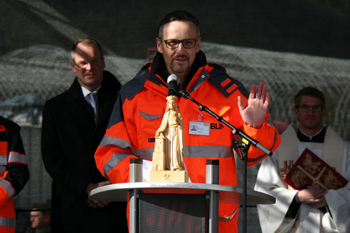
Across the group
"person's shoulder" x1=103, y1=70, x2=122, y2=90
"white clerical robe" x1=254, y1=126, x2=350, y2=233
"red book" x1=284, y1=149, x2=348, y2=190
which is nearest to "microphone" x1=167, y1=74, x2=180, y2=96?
"person's shoulder" x1=103, y1=70, x2=122, y2=90

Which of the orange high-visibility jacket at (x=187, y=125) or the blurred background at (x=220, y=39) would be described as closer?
the orange high-visibility jacket at (x=187, y=125)

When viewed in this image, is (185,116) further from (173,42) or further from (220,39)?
(220,39)

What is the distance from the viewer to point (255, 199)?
8.66 ft

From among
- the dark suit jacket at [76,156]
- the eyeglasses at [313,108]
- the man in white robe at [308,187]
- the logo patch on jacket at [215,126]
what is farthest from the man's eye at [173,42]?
the eyeglasses at [313,108]

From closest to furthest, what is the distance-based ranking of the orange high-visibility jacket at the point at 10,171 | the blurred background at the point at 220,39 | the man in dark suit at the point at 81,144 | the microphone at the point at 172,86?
the microphone at the point at 172,86, the man in dark suit at the point at 81,144, the orange high-visibility jacket at the point at 10,171, the blurred background at the point at 220,39

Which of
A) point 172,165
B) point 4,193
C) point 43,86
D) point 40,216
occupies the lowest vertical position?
point 40,216

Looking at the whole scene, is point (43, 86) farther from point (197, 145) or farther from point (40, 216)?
point (197, 145)

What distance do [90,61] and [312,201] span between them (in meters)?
2.36

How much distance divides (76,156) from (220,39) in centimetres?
221

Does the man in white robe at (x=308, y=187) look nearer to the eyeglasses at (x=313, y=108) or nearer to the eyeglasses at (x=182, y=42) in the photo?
the eyeglasses at (x=313, y=108)

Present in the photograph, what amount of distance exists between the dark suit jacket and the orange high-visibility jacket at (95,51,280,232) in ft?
3.39

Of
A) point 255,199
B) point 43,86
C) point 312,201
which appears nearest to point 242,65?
point 312,201

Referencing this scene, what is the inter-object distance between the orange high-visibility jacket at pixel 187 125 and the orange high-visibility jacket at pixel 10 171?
57.9 inches

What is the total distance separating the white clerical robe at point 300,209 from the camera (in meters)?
4.79
